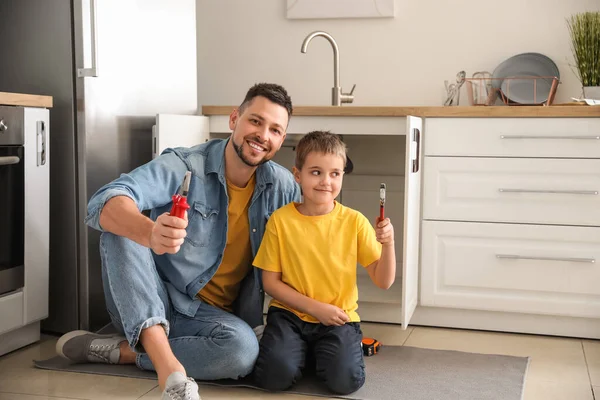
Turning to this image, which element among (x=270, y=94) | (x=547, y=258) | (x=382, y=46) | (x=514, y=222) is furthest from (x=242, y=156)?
(x=382, y=46)

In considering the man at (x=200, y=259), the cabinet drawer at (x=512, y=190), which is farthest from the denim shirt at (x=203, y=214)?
the cabinet drawer at (x=512, y=190)

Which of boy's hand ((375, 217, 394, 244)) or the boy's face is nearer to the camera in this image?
boy's hand ((375, 217, 394, 244))

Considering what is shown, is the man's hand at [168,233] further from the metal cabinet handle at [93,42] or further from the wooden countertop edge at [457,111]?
the wooden countertop edge at [457,111]

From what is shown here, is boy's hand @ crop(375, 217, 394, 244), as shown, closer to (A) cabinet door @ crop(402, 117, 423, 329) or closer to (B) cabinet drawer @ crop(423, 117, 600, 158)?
(A) cabinet door @ crop(402, 117, 423, 329)

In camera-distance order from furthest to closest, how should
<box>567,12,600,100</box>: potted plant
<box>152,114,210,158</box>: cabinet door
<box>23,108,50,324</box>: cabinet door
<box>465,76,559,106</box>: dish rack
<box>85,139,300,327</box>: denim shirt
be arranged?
<box>465,76,559,106</box>: dish rack → <box>567,12,600,100</box>: potted plant → <box>152,114,210,158</box>: cabinet door → <box>23,108,50,324</box>: cabinet door → <box>85,139,300,327</box>: denim shirt

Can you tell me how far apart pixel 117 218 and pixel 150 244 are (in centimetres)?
18

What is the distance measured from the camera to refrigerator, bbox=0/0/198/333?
2566 mm

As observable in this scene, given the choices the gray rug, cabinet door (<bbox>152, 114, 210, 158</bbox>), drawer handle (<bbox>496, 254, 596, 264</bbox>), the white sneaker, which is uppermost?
cabinet door (<bbox>152, 114, 210, 158</bbox>)

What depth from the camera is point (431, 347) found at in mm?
2656

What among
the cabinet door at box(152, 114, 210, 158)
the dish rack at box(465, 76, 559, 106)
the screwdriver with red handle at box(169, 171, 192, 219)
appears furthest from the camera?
the dish rack at box(465, 76, 559, 106)

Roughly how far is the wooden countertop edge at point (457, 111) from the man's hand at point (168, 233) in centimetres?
129

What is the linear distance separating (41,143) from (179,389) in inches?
40.5

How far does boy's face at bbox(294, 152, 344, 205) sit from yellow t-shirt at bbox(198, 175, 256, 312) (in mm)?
200

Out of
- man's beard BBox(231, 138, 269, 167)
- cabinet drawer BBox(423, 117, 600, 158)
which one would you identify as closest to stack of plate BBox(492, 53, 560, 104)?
cabinet drawer BBox(423, 117, 600, 158)
